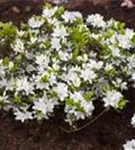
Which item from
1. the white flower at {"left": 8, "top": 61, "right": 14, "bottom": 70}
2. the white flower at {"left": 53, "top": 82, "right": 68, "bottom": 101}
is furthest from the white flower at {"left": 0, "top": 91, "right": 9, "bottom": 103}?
the white flower at {"left": 53, "top": 82, "right": 68, "bottom": 101}

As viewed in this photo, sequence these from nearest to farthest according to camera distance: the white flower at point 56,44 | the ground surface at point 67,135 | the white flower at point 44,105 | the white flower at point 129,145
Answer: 1. the white flower at point 129,145
2. the white flower at point 44,105
3. the ground surface at point 67,135
4. the white flower at point 56,44

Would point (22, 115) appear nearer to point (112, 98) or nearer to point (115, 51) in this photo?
point (112, 98)

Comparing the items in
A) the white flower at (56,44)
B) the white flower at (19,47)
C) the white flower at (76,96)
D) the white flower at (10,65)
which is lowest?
the white flower at (76,96)

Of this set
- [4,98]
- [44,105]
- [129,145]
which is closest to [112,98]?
[129,145]

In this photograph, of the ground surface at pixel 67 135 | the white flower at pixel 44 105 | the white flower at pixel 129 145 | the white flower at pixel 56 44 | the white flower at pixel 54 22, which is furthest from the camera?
the white flower at pixel 54 22

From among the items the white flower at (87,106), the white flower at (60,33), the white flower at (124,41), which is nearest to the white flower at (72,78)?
the white flower at (87,106)

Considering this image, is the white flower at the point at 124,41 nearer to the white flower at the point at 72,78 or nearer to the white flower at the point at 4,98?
the white flower at the point at 72,78

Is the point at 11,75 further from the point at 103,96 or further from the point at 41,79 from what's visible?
the point at 103,96
